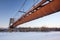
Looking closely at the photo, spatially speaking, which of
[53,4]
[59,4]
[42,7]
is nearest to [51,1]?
[53,4]

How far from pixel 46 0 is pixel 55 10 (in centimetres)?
27

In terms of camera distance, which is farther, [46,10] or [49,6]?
[46,10]

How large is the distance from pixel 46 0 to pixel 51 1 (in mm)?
103

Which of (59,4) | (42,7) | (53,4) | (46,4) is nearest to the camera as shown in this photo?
(59,4)

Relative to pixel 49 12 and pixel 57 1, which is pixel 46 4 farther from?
pixel 57 1

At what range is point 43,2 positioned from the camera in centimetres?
319

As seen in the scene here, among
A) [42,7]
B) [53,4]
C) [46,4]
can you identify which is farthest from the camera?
[42,7]

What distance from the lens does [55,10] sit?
3051 mm

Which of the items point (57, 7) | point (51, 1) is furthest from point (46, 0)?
point (57, 7)

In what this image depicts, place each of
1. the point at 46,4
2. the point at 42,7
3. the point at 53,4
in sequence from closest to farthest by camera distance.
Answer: the point at 53,4
the point at 46,4
the point at 42,7

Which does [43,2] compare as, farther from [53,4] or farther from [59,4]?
[59,4]

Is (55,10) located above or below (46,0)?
below

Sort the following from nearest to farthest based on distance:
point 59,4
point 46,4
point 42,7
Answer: point 59,4 → point 46,4 → point 42,7

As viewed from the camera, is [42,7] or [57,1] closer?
[57,1]
